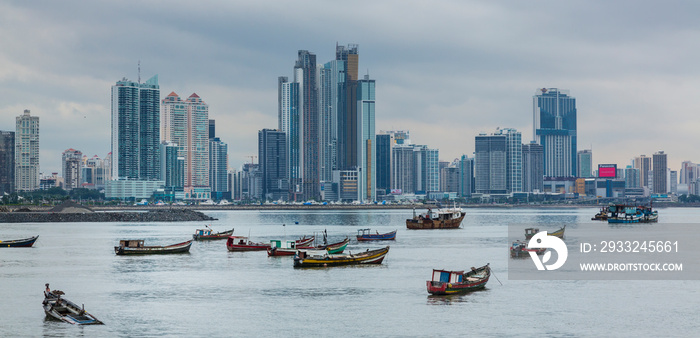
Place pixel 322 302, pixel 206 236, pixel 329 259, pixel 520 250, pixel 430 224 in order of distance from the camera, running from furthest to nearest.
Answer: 1. pixel 430 224
2. pixel 206 236
3. pixel 520 250
4. pixel 329 259
5. pixel 322 302

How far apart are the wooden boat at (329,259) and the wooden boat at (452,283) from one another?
72.8 ft

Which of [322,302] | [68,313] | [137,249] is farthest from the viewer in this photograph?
[137,249]

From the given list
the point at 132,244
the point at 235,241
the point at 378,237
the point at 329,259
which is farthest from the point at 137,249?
the point at 378,237

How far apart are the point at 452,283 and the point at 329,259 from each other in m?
25.2

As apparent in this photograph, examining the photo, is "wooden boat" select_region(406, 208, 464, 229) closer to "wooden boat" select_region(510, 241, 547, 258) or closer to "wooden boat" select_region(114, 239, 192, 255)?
"wooden boat" select_region(510, 241, 547, 258)

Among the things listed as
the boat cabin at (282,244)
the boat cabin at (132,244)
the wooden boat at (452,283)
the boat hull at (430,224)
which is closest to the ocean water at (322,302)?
the wooden boat at (452,283)

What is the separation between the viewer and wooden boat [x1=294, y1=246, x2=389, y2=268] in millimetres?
89062

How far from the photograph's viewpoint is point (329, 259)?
295ft

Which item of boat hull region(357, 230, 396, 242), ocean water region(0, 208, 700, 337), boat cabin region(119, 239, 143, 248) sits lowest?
ocean water region(0, 208, 700, 337)

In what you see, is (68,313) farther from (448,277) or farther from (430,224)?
(430,224)

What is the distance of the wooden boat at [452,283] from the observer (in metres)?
66.9

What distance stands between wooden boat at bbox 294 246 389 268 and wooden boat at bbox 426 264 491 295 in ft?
72.8

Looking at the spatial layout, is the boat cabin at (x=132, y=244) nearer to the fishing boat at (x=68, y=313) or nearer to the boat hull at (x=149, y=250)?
the boat hull at (x=149, y=250)

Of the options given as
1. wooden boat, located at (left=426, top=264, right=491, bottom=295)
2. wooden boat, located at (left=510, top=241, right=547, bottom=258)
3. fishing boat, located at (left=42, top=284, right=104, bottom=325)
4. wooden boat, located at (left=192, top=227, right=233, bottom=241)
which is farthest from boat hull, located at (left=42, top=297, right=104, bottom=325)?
wooden boat, located at (left=192, top=227, right=233, bottom=241)
